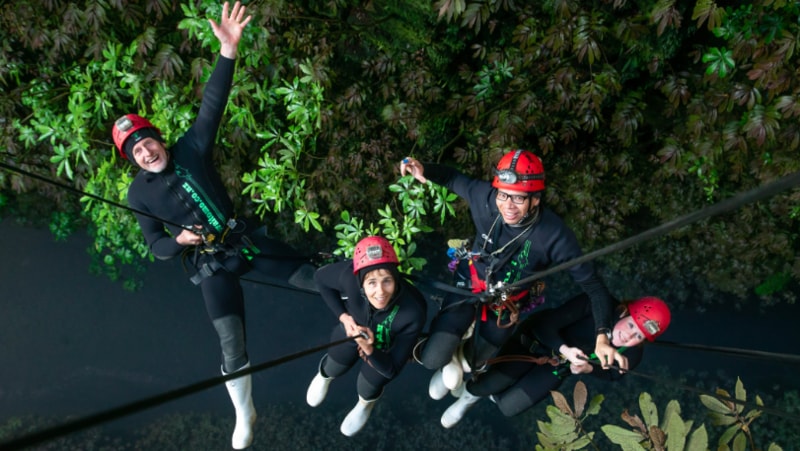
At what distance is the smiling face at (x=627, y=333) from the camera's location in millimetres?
1910

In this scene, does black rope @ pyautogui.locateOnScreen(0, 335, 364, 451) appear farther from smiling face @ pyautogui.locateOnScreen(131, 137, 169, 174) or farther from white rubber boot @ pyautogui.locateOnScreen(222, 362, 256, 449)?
white rubber boot @ pyautogui.locateOnScreen(222, 362, 256, 449)

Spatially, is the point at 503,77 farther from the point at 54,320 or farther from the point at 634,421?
the point at 54,320

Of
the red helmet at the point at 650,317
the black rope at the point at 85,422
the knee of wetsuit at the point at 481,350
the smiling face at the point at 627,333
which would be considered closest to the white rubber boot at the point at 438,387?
the knee of wetsuit at the point at 481,350

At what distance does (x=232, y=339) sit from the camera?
2066 millimetres

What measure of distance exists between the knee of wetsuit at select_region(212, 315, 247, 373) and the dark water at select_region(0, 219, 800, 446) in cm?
151

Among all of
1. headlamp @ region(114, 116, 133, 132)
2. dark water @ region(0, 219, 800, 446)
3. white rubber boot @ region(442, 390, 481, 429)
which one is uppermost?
headlamp @ region(114, 116, 133, 132)

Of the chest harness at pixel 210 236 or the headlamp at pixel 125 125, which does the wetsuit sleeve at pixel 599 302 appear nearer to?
the chest harness at pixel 210 236

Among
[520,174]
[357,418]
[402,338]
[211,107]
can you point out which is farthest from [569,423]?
[211,107]

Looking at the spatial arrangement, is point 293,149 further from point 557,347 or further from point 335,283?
point 557,347

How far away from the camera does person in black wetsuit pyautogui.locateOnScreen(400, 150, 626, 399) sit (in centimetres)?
176

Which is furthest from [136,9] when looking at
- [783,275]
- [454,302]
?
[783,275]

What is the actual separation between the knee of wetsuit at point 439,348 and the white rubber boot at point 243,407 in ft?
2.31

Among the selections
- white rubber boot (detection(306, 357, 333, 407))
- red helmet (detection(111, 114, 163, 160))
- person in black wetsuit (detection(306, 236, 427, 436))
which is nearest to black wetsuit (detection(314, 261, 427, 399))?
person in black wetsuit (detection(306, 236, 427, 436))

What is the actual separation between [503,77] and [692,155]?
0.96 metres
